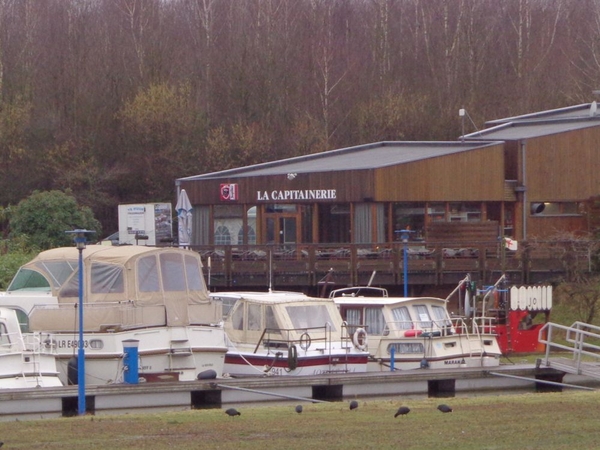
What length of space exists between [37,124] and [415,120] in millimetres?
22979

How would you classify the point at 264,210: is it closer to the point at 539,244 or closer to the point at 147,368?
the point at 539,244

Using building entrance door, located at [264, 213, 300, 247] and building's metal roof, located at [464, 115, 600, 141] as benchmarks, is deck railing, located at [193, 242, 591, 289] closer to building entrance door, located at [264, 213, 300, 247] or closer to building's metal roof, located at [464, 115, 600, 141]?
building entrance door, located at [264, 213, 300, 247]

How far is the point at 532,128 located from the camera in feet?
170

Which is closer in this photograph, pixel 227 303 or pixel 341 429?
pixel 341 429

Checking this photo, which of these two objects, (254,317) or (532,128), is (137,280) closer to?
(254,317)

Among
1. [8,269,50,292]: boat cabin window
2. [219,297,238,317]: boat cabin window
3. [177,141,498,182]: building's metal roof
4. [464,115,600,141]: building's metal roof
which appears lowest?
[219,297,238,317]: boat cabin window

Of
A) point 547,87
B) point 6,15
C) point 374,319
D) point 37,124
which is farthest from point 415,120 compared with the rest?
point 374,319

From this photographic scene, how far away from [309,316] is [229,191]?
78.0 ft

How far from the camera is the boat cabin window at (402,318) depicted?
87.3 feet

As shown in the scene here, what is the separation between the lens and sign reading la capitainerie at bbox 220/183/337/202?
4588 cm

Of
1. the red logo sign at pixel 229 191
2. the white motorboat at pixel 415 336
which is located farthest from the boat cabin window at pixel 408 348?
the red logo sign at pixel 229 191

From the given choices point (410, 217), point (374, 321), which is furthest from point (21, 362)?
point (410, 217)

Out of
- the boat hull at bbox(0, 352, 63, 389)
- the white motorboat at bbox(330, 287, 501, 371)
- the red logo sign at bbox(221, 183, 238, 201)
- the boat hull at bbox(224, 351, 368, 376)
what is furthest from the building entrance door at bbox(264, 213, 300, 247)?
the boat hull at bbox(0, 352, 63, 389)

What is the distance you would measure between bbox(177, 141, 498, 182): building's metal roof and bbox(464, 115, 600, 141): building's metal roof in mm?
1619
